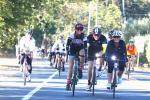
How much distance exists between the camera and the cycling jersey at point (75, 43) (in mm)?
21516

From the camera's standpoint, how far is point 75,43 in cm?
2159

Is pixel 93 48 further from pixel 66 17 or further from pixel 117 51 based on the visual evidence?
pixel 66 17

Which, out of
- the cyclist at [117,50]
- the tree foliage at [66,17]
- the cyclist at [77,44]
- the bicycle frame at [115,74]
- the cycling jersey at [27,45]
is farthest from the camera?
the tree foliage at [66,17]

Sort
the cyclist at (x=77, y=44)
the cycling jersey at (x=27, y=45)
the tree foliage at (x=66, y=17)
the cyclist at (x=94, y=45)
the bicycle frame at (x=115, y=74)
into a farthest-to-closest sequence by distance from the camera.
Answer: the tree foliage at (x=66, y=17) < the cycling jersey at (x=27, y=45) < the cyclist at (x=94, y=45) < the cyclist at (x=77, y=44) < the bicycle frame at (x=115, y=74)

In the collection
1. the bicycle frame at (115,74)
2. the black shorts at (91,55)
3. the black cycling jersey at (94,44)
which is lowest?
the bicycle frame at (115,74)

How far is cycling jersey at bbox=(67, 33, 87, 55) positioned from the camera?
21.5m

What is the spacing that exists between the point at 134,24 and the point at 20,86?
48.3 metres

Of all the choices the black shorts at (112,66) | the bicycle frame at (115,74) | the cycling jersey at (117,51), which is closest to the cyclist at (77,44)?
the cycling jersey at (117,51)

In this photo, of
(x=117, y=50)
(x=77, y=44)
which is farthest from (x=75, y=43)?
(x=117, y=50)

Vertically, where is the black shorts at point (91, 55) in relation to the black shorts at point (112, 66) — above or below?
above

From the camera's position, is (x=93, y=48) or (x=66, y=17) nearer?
(x=93, y=48)

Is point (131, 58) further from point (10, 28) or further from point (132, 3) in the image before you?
point (132, 3)

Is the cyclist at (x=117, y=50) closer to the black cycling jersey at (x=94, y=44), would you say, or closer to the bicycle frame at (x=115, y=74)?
the bicycle frame at (x=115, y=74)

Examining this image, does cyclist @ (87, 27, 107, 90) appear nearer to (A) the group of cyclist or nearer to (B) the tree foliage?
(A) the group of cyclist
